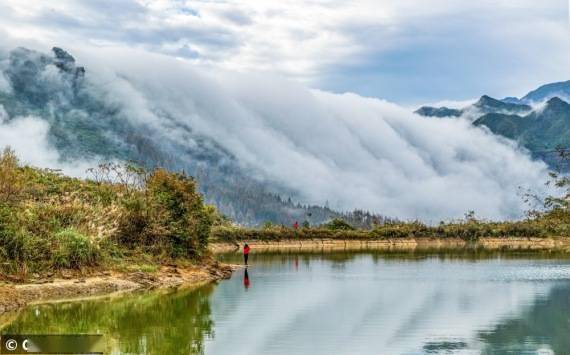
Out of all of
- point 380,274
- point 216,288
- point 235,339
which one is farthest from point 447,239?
point 235,339

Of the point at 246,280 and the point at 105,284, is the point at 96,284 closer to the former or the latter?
the point at 105,284

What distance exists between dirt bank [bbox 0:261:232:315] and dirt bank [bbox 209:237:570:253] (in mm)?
59880

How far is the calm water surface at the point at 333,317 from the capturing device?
87.6ft

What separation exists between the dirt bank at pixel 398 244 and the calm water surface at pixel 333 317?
218 ft

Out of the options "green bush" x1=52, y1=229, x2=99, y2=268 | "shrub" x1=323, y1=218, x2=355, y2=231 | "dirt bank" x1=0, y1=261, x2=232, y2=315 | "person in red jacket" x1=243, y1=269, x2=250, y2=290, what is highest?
"shrub" x1=323, y1=218, x2=355, y2=231

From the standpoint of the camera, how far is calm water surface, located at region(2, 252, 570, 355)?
26703 millimetres

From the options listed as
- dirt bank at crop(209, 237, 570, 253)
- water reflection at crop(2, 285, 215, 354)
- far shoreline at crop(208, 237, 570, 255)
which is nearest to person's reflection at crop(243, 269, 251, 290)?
water reflection at crop(2, 285, 215, 354)

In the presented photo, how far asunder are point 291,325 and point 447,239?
363ft

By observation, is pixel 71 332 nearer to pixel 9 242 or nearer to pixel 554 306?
pixel 9 242

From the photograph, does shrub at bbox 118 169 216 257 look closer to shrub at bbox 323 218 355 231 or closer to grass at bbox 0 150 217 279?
grass at bbox 0 150 217 279

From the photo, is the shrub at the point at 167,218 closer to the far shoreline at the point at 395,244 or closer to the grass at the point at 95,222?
the grass at the point at 95,222

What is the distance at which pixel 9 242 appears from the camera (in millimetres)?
41188

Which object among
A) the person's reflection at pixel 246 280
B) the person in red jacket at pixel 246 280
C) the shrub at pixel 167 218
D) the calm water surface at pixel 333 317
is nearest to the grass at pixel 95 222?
the shrub at pixel 167 218

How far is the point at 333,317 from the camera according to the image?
3397 cm
